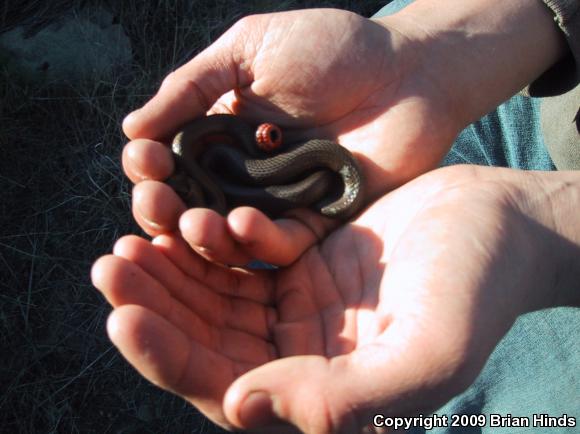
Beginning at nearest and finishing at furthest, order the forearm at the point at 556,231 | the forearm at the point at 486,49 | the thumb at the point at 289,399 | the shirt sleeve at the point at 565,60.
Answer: the thumb at the point at 289,399 → the forearm at the point at 556,231 → the shirt sleeve at the point at 565,60 → the forearm at the point at 486,49

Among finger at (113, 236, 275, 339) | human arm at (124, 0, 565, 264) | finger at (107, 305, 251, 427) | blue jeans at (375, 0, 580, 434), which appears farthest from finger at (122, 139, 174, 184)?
blue jeans at (375, 0, 580, 434)

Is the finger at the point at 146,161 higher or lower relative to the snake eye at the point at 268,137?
higher

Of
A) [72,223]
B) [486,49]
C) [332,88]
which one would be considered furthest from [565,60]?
[72,223]

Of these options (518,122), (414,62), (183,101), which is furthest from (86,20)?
(518,122)

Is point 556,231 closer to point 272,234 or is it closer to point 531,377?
point 531,377

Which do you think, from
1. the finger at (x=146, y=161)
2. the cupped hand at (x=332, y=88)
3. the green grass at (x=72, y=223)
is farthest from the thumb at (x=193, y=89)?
the green grass at (x=72, y=223)

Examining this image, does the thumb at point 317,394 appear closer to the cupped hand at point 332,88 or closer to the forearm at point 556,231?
the forearm at point 556,231

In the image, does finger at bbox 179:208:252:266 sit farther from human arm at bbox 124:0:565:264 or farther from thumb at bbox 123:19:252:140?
thumb at bbox 123:19:252:140
